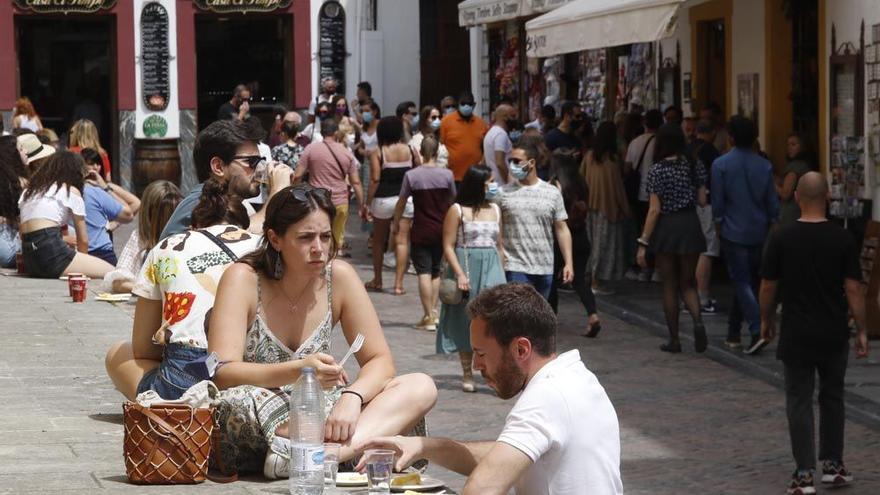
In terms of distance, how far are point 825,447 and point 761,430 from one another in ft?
5.06

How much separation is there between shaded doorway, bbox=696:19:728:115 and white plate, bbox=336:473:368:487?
43.2 ft

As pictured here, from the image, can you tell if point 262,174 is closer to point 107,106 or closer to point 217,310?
point 217,310

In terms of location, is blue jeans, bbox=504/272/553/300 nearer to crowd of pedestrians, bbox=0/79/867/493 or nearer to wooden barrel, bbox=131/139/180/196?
crowd of pedestrians, bbox=0/79/867/493

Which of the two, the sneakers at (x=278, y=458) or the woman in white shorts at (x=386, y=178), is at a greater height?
the woman in white shorts at (x=386, y=178)

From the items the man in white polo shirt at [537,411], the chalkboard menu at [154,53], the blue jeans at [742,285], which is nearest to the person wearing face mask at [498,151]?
the blue jeans at [742,285]

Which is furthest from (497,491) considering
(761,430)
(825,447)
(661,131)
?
(661,131)

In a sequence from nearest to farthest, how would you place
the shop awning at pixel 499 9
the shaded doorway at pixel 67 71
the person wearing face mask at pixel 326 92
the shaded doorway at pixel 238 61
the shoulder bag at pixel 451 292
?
1. the shoulder bag at pixel 451 292
2. the shop awning at pixel 499 9
3. the person wearing face mask at pixel 326 92
4. the shaded doorway at pixel 67 71
5. the shaded doorway at pixel 238 61

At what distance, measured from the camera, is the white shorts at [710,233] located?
15.6 metres

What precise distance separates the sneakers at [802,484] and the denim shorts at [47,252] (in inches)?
338

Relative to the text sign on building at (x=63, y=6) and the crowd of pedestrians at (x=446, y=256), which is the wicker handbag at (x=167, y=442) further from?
the text sign on building at (x=63, y=6)

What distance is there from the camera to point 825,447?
28.0 feet

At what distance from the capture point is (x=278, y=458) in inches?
253

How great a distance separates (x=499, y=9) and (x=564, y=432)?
1848 centimetres

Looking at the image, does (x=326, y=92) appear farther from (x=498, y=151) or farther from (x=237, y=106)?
(x=498, y=151)
